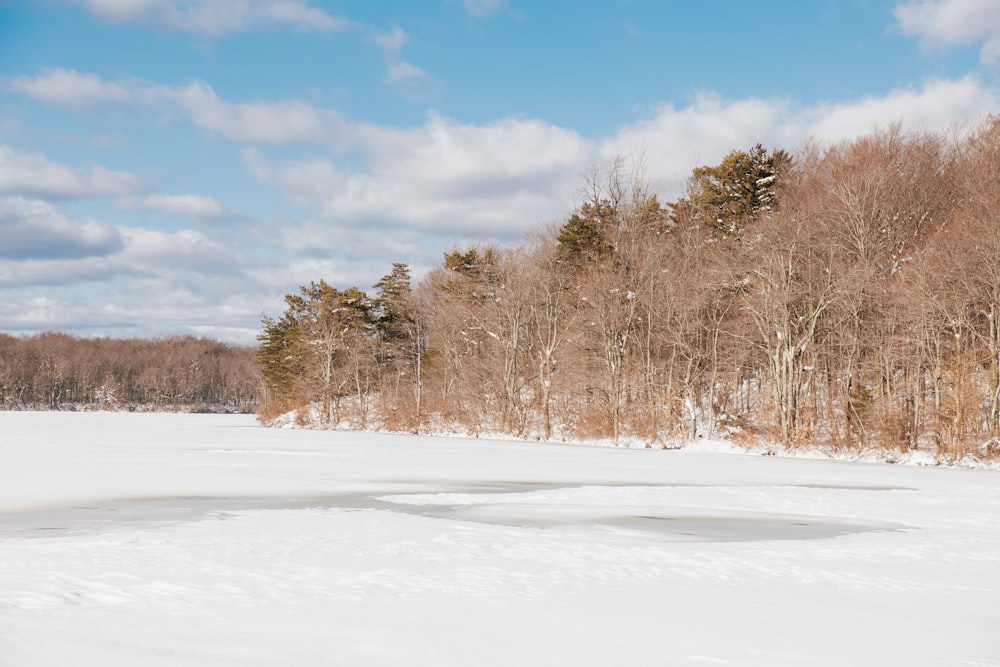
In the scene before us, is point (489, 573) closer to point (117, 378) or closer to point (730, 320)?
point (730, 320)

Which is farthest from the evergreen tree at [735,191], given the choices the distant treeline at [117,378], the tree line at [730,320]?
the distant treeline at [117,378]

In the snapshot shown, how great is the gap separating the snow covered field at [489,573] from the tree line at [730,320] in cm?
1343

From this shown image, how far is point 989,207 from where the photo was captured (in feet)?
104

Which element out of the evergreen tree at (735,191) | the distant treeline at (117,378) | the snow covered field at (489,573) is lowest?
the snow covered field at (489,573)

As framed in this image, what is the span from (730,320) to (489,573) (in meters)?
37.0

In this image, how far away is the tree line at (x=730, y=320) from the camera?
1281 inches

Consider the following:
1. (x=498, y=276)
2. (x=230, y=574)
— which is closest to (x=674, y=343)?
(x=498, y=276)

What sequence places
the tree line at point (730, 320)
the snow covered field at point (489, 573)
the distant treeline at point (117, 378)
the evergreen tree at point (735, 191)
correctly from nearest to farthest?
the snow covered field at point (489, 573) < the tree line at point (730, 320) < the evergreen tree at point (735, 191) < the distant treeline at point (117, 378)

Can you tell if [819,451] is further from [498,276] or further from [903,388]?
[498,276]

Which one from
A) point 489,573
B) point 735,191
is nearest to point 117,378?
point 735,191

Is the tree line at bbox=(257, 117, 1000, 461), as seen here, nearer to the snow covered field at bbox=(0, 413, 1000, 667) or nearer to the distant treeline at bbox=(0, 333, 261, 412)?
the snow covered field at bbox=(0, 413, 1000, 667)

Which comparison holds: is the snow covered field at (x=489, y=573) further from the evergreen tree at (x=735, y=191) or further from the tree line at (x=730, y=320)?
the evergreen tree at (x=735, y=191)

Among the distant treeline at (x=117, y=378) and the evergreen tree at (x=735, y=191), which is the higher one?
the evergreen tree at (x=735, y=191)

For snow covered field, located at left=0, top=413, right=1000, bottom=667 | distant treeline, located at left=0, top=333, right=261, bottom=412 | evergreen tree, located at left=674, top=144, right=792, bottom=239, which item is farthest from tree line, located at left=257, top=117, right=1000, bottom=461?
distant treeline, located at left=0, top=333, right=261, bottom=412
